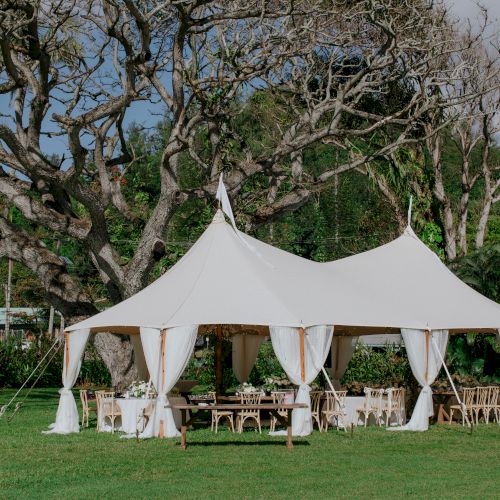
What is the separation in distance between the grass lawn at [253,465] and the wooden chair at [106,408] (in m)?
0.26

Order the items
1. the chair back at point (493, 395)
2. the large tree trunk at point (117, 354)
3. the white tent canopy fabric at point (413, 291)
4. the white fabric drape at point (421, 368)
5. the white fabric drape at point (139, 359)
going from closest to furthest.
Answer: the white fabric drape at point (421, 368), the white tent canopy fabric at point (413, 291), the chair back at point (493, 395), the white fabric drape at point (139, 359), the large tree trunk at point (117, 354)

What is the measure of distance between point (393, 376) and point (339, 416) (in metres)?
8.15

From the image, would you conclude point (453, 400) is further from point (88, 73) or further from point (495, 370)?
point (88, 73)

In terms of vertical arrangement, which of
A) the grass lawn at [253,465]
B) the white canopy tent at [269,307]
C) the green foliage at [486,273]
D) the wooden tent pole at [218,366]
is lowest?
the grass lawn at [253,465]

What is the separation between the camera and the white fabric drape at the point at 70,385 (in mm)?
14383

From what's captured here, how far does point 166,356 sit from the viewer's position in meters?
13.4

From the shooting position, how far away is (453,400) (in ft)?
54.2

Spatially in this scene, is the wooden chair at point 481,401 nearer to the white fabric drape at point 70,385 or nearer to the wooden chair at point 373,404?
the wooden chair at point 373,404

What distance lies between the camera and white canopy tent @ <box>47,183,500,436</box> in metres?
13.4

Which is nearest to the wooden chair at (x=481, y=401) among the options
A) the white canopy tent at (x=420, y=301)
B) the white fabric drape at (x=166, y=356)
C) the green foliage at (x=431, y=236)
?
the white canopy tent at (x=420, y=301)

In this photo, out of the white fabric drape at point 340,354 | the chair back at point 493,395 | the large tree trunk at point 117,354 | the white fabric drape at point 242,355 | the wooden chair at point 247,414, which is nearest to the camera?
the wooden chair at point 247,414

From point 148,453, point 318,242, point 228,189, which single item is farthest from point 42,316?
point 148,453

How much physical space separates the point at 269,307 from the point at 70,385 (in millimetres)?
Result: 3181

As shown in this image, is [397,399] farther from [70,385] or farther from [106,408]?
[70,385]
